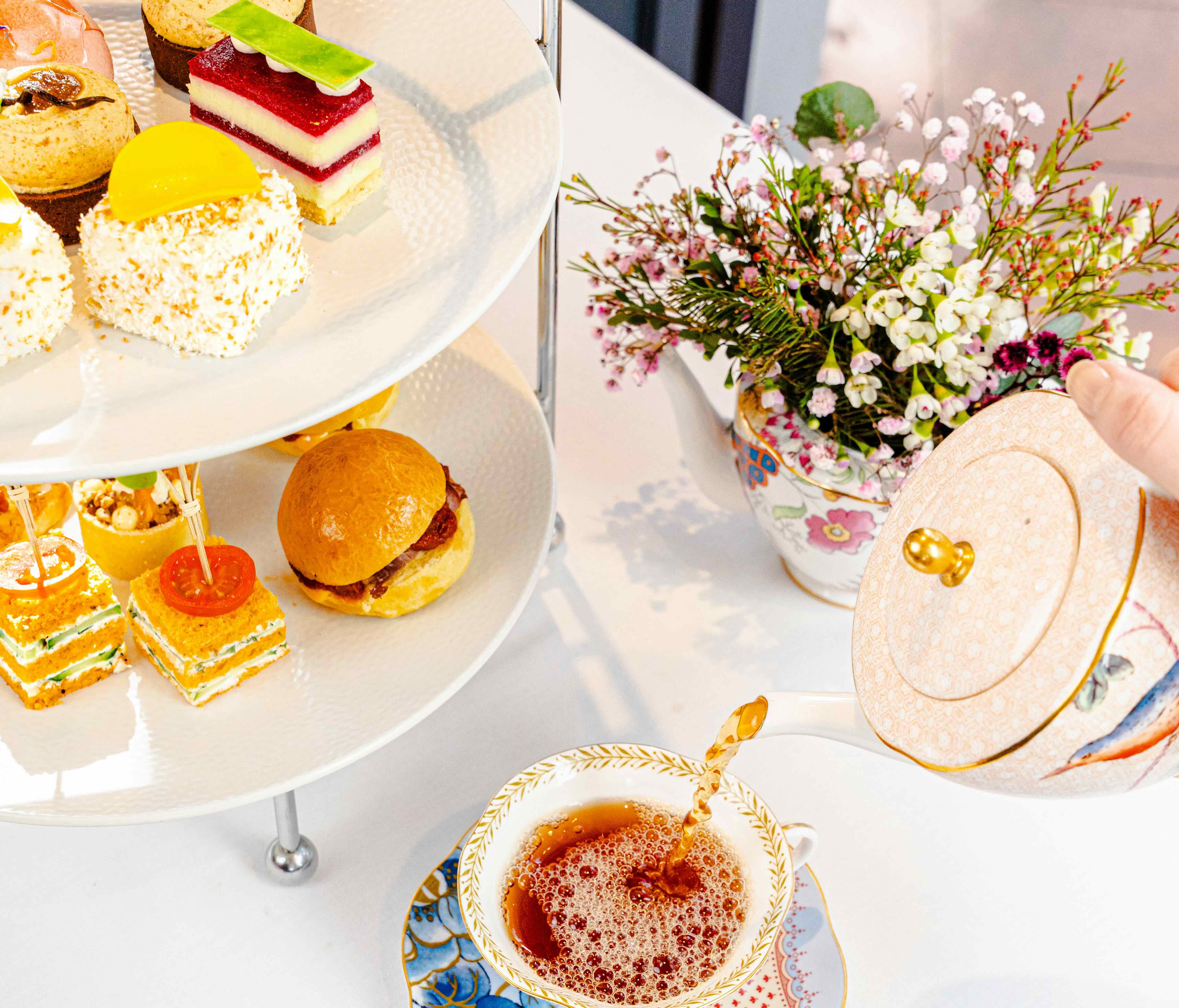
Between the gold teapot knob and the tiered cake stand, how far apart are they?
0.83ft

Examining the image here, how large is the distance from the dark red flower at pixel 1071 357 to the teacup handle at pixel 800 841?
0.39 metres

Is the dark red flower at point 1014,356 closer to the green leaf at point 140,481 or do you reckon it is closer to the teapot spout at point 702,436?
the teapot spout at point 702,436

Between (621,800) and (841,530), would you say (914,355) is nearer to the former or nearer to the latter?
(841,530)

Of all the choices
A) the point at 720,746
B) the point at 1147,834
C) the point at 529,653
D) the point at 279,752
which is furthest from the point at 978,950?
the point at 279,752

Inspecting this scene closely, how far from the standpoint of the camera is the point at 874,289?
0.89 m


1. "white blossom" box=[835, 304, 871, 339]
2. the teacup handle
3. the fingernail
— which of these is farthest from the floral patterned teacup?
the fingernail

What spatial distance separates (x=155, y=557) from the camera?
2.87 feet

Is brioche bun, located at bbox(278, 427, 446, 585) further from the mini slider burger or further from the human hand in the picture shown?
the human hand

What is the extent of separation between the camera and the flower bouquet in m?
0.87

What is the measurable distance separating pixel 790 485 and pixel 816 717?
27 cm

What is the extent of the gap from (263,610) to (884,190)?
58cm

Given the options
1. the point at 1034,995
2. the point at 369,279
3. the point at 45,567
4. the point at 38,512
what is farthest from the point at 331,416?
the point at 1034,995

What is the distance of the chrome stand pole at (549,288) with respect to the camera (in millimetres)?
814

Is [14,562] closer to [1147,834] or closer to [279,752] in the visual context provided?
[279,752]
